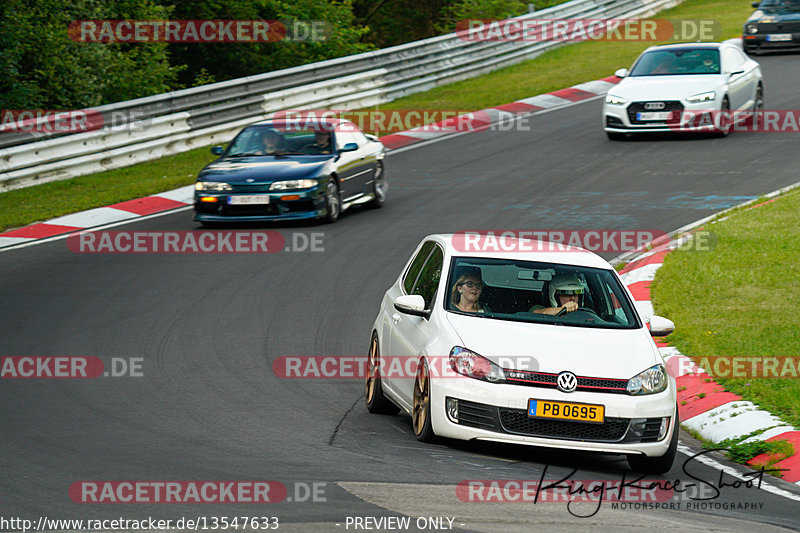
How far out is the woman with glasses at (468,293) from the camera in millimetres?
8578

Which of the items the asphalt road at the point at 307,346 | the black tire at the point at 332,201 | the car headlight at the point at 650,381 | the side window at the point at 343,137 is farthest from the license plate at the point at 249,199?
the car headlight at the point at 650,381

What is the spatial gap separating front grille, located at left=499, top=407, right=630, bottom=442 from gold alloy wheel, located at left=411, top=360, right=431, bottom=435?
0.59m

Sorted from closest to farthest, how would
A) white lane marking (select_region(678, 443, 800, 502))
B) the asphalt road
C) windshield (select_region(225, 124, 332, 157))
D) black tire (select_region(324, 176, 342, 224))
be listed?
the asphalt road, white lane marking (select_region(678, 443, 800, 502)), black tire (select_region(324, 176, 342, 224)), windshield (select_region(225, 124, 332, 157))

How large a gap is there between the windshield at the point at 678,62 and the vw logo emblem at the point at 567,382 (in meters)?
16.1

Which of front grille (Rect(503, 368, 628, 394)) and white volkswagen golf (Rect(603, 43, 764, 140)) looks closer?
front grille (Rect(503, 368, 628, 394))

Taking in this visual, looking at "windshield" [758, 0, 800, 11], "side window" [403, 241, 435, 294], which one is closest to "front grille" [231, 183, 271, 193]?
"side window" [403, 241, 435, 294]

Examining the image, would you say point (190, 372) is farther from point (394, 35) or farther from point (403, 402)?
point (394, 35)

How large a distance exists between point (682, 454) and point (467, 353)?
1844 millimetres

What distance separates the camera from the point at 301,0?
33562mm

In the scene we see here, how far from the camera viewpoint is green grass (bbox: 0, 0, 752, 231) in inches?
742

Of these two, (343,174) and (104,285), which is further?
(343,174)

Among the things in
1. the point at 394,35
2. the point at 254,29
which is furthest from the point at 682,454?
the point at 394,35

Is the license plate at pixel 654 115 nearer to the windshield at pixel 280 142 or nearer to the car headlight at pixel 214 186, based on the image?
the windshield at pixel 280 142

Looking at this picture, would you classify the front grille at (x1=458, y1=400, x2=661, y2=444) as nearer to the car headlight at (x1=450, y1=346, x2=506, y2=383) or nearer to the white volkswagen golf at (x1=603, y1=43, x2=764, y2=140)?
the car headlight at (x1=450, y1=346, x2=506, y2=383)
